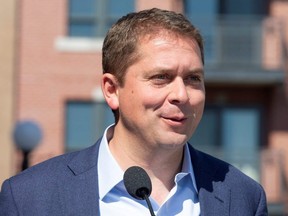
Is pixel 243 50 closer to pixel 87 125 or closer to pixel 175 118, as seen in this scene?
pixel 87 125

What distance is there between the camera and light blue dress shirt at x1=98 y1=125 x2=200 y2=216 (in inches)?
151

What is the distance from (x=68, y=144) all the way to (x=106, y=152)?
17821 mm

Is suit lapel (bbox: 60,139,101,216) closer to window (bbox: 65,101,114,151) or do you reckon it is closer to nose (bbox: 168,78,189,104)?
nose (bbox: 168,78,189,104)

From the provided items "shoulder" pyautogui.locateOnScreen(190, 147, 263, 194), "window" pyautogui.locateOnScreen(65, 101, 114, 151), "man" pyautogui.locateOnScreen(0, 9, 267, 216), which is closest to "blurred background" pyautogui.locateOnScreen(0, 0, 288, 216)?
"window" pyautogui.locateOnScreen(65, 101, 114, 151)

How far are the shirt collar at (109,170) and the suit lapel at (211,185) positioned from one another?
0.15 feet

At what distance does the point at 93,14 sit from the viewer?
73.2ft

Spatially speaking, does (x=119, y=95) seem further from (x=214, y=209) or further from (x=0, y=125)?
(x=0, y=125)

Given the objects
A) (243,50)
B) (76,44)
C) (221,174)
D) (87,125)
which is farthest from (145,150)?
(243,50)

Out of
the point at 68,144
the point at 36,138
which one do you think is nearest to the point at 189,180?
the point at 36,138

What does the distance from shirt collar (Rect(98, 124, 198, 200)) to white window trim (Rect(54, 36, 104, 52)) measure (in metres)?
18.0

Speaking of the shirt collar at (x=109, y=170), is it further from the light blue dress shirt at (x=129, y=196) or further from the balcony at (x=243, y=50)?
the balcony at (x=243, y=50)

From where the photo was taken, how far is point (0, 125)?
70.7 feet

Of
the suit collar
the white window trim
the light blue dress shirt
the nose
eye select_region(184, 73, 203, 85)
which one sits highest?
eye select_region(184, 73, 203, 85)

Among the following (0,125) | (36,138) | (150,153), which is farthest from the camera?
(0,125)
